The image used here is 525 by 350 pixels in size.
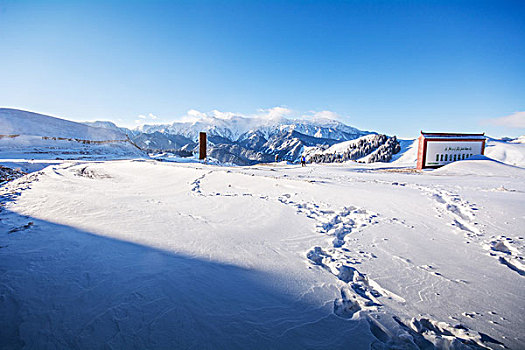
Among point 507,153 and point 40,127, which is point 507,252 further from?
point 40,127

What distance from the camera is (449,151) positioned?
678 inches

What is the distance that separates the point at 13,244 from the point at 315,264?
4476 mm

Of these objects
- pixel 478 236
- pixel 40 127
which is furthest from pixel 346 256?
pixel 40 127

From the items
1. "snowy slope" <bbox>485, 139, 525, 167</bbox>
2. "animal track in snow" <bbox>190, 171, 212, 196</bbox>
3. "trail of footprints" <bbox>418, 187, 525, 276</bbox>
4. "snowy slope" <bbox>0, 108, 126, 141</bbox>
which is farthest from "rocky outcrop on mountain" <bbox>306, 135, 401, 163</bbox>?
"snowy slope" <bbox>0, 108, 126, 141</bbox>

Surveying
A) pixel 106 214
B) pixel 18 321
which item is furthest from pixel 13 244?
pixel 18 321

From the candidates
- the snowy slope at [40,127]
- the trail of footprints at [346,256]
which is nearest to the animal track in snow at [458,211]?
the trail of footprints at [346,256]

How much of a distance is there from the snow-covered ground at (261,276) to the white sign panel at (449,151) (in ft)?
44.5

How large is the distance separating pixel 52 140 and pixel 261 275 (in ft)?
143

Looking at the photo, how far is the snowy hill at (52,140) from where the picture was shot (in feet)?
89.0

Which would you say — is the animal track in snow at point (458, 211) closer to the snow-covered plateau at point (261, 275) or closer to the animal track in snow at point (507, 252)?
the snow-covered plateau at point (261, 275)

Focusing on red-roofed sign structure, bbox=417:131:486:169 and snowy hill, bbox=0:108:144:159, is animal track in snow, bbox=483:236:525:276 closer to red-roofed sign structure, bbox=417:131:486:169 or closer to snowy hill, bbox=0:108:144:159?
red-roofed sign structure, bbox=417:131:486:169

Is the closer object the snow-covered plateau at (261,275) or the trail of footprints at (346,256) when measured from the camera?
the snow-covered plateau at (261,275)

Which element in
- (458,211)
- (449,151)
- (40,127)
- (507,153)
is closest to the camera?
(458,211)

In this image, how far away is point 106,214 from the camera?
4762 millimetres
